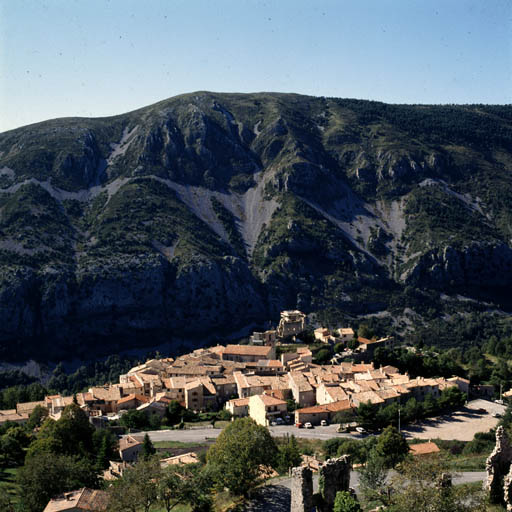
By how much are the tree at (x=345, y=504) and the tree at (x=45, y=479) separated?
71.5 ft

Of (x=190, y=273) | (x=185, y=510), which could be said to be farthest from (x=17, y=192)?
(x=185, y=510)

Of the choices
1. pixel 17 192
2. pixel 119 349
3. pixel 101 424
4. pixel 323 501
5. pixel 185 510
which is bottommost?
pixel 119 349

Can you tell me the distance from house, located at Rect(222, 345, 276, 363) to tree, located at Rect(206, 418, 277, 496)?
172 feet

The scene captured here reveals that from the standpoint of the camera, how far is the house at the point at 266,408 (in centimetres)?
6512

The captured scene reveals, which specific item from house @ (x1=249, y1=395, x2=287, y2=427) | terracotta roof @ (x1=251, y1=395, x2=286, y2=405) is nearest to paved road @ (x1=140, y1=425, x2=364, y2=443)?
house @ (x1=249, y1=395, x2=287, y2=427)

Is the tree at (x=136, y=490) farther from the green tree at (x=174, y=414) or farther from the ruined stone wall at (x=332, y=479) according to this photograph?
the green tree at (x=174, y=414)

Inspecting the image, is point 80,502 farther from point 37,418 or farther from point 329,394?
point 329,394

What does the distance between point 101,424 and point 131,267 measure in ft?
362

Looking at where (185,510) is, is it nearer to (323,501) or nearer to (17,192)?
(323,501)

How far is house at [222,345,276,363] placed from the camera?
92.4 meters

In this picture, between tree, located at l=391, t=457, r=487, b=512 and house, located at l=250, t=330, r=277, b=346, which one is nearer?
tree, located at l=391, t=457, r=487, b=512

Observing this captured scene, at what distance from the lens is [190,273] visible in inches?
6924

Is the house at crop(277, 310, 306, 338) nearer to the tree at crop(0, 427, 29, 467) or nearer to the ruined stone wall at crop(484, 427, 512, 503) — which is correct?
the tree at crop(0, 427, 29, 467)

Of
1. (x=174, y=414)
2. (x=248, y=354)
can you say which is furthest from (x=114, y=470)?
(x=248, y=354)
